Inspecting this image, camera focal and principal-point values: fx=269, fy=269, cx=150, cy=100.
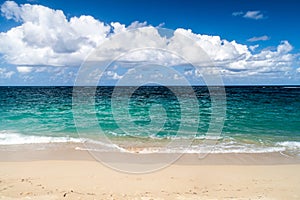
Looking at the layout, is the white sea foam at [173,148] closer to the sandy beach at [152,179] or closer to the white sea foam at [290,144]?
the white sea foam at [290,144]

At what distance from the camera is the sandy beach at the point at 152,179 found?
6.64 meters

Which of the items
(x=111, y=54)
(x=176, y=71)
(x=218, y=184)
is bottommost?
(x=218, y=184)

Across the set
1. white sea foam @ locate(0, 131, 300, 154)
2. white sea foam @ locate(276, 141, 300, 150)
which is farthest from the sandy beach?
white sea foam @ locate(276, 141, 300, 150)

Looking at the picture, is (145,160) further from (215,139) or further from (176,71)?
(215,139)

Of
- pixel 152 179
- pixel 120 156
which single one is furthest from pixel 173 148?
pixel 152 179

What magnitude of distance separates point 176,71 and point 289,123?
14946mm

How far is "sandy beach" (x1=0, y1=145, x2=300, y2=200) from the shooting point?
664cm

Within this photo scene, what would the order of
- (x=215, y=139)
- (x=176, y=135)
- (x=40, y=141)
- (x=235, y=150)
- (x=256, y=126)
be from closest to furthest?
1. (x=235, y=150)
2. (x=40, y=141)
3. (x=215, y=139)
4. (x=176, y=135)
5. (x=256, y=126)

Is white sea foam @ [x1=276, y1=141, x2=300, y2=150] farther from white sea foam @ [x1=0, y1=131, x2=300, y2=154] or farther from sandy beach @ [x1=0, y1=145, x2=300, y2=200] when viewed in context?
sandy beach @ [x1=0, y1=145, x2=300, y2=200]

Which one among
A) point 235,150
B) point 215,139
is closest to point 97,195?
point 235,150

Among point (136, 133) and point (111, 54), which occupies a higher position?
point (111, 54)

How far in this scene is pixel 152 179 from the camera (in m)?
7.76

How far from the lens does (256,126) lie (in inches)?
720

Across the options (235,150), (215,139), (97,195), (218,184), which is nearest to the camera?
(97,195)
